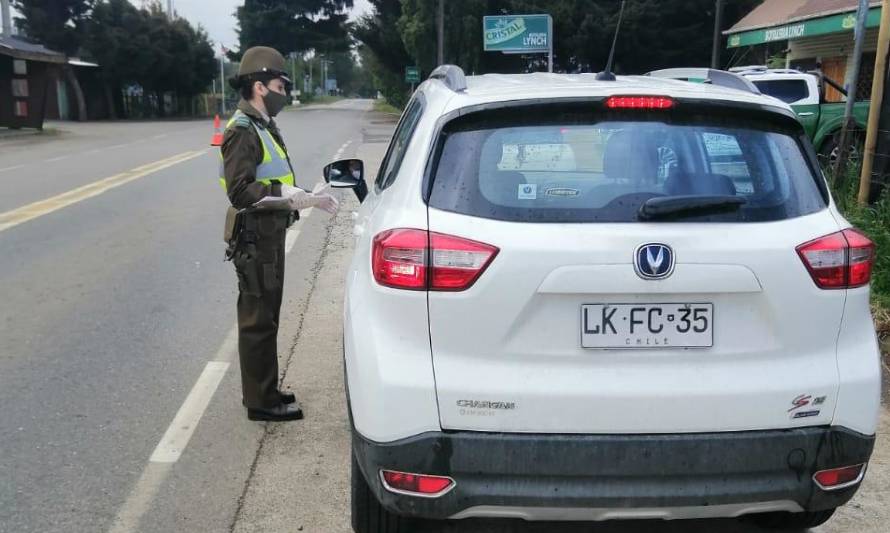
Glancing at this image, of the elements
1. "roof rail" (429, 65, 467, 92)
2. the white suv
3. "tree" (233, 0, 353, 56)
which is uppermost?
"tree" (233, 0, 353, 56)

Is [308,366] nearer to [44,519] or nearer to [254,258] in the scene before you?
[254,258]

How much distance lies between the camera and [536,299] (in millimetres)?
2619

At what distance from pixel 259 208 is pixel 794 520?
8.94 feet

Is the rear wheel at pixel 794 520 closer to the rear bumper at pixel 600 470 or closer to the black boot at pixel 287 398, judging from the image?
the rear bumper at pixel 600 470

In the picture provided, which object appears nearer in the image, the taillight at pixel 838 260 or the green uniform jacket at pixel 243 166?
the taillight at pixel 838 260

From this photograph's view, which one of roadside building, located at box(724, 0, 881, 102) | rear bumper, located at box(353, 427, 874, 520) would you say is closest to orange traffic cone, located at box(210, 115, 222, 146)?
rear bumper, located at box(353, 427, 874, 520)

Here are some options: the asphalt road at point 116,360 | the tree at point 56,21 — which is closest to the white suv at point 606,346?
the asphalt road at point 116,360

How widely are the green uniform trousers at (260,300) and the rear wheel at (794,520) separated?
246 cm

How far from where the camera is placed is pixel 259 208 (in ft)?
13.8

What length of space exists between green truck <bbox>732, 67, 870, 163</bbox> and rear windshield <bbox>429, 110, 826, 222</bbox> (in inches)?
300

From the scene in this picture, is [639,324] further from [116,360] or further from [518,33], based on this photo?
[518,33]

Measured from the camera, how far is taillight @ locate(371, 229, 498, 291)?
103 inches

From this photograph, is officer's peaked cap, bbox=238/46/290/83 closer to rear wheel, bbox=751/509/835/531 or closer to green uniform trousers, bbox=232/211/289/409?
green uniform trousers, bbox=232/211/289/409

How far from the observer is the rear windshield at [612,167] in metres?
2.72
